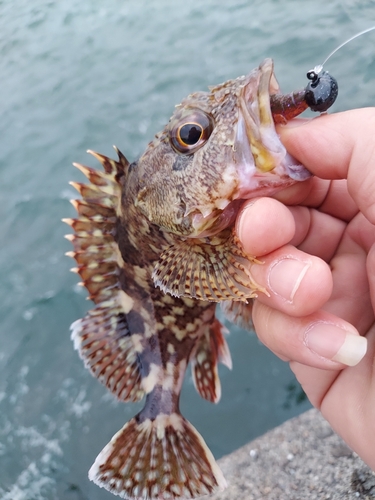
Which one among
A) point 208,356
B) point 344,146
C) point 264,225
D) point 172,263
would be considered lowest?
point 208,356

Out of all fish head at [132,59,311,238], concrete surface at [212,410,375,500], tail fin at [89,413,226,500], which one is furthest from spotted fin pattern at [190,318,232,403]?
fish head at [132,59,311,238]

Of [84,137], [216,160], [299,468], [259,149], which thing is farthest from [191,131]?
[84,137]

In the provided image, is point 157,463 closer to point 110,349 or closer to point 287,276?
point 110,349

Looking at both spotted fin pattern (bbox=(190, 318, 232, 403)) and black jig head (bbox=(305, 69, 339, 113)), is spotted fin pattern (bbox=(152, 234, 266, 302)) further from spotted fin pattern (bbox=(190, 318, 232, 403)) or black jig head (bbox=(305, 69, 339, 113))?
spotted fin pattern (bbox=(190, 318, 232, 403))

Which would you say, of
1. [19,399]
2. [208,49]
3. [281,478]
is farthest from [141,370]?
[208,49]

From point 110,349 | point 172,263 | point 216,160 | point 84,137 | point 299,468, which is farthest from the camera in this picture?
point 84,137

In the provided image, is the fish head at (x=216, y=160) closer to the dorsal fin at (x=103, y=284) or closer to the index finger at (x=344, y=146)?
the index finger at (x=344, y=146)
